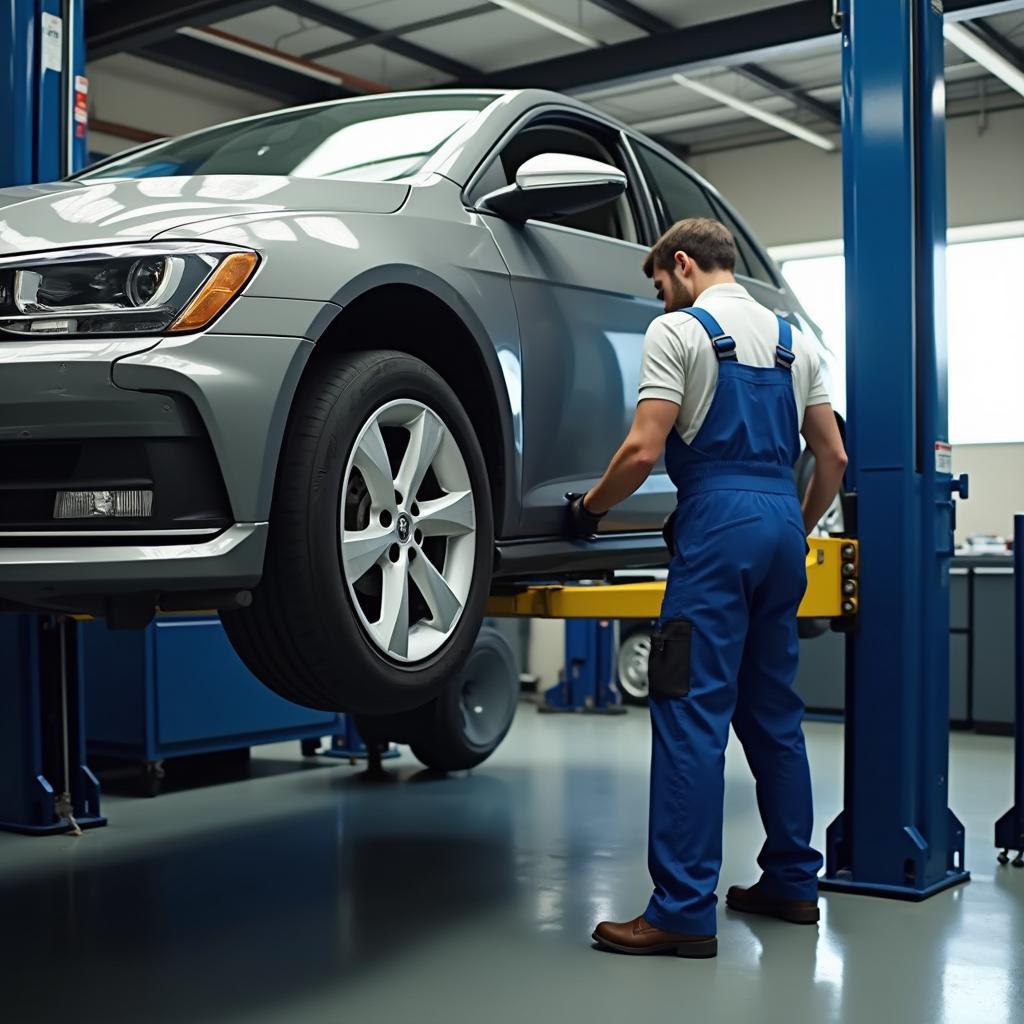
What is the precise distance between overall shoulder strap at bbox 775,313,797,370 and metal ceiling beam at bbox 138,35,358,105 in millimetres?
6333

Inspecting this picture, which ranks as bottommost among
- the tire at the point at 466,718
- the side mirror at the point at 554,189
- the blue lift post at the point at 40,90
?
the tire at the point at 466,718

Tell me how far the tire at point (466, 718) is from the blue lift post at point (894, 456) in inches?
83.2

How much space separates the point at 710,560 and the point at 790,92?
759cm

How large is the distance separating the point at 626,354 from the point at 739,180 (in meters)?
7.92

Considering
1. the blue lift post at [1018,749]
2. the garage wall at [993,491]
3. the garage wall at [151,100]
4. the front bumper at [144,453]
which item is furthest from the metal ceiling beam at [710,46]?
the front bumper at [144,453]

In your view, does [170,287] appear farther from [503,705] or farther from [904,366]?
[503,705]

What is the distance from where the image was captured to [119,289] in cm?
250

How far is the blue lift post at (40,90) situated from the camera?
15.5 ft

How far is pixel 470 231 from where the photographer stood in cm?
311

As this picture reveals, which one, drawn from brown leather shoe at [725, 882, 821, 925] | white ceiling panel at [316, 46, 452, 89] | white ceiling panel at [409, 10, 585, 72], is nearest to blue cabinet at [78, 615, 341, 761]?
brown leather shoe at [725, 882, 821, 925]

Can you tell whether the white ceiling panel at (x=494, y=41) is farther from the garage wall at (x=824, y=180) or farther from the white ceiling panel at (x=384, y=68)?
the garage wall at (x=824, y=180)

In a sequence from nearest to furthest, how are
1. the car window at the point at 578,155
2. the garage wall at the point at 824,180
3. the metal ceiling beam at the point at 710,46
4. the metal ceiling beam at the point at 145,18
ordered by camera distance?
1. the car window at the point at 578,155
2. the metal ceiling beam at the point at 145,18
3. the metal ceiling beam at the point at 710,46
4. the garage wall at the point at 824,180

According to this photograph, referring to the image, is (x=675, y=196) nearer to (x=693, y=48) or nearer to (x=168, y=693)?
(x=168, y=693)

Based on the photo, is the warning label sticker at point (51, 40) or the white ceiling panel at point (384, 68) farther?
the white ceiling panel at point (384, 68)
